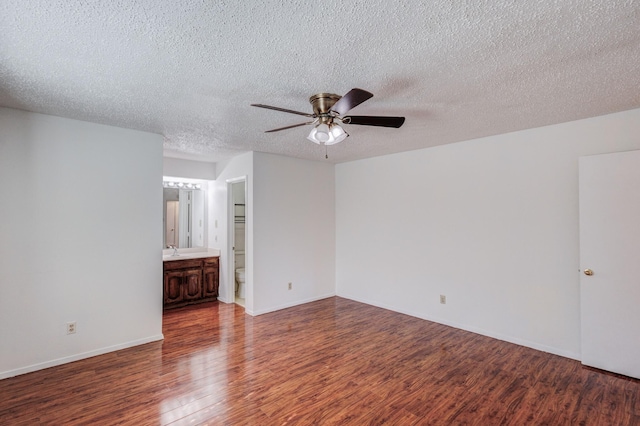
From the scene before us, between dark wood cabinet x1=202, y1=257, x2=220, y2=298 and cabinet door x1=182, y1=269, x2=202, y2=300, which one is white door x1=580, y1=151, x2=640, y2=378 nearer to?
dark wood cabinet x1=202, y1=257, x2=220, y2=298

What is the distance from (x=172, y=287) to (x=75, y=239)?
1.96 meters

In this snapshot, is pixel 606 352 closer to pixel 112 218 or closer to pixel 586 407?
pixel 586 407

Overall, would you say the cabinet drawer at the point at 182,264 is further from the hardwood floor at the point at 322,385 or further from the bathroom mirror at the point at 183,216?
the hardwood floor at the point at 322,385

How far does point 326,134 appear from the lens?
7.43ft

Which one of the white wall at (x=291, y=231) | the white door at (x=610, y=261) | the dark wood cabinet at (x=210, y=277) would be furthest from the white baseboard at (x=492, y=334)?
the dark wood cabinet at (x=210, y=277)

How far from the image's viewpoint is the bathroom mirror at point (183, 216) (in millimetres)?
5297

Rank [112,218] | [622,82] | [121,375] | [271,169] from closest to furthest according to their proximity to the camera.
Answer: [622,82], [121,375], [112,218], [271,169]

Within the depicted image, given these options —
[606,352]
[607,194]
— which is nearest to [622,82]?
[607,194]

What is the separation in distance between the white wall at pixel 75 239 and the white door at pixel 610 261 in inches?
177

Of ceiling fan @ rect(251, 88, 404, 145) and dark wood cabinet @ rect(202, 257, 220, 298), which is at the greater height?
ceiling fan @ rect(251, 88, 404, 145)

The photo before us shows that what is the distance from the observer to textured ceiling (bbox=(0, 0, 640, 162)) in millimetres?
1470

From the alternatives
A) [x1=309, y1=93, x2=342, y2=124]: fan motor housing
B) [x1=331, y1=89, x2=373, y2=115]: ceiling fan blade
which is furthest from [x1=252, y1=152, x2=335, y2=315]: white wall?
[x1=331, y1=89, x2=373, y2=115]: ceiling fan blade

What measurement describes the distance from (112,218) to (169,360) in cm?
161

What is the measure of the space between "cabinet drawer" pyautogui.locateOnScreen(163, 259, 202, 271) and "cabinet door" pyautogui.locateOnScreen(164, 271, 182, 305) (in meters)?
0.08
